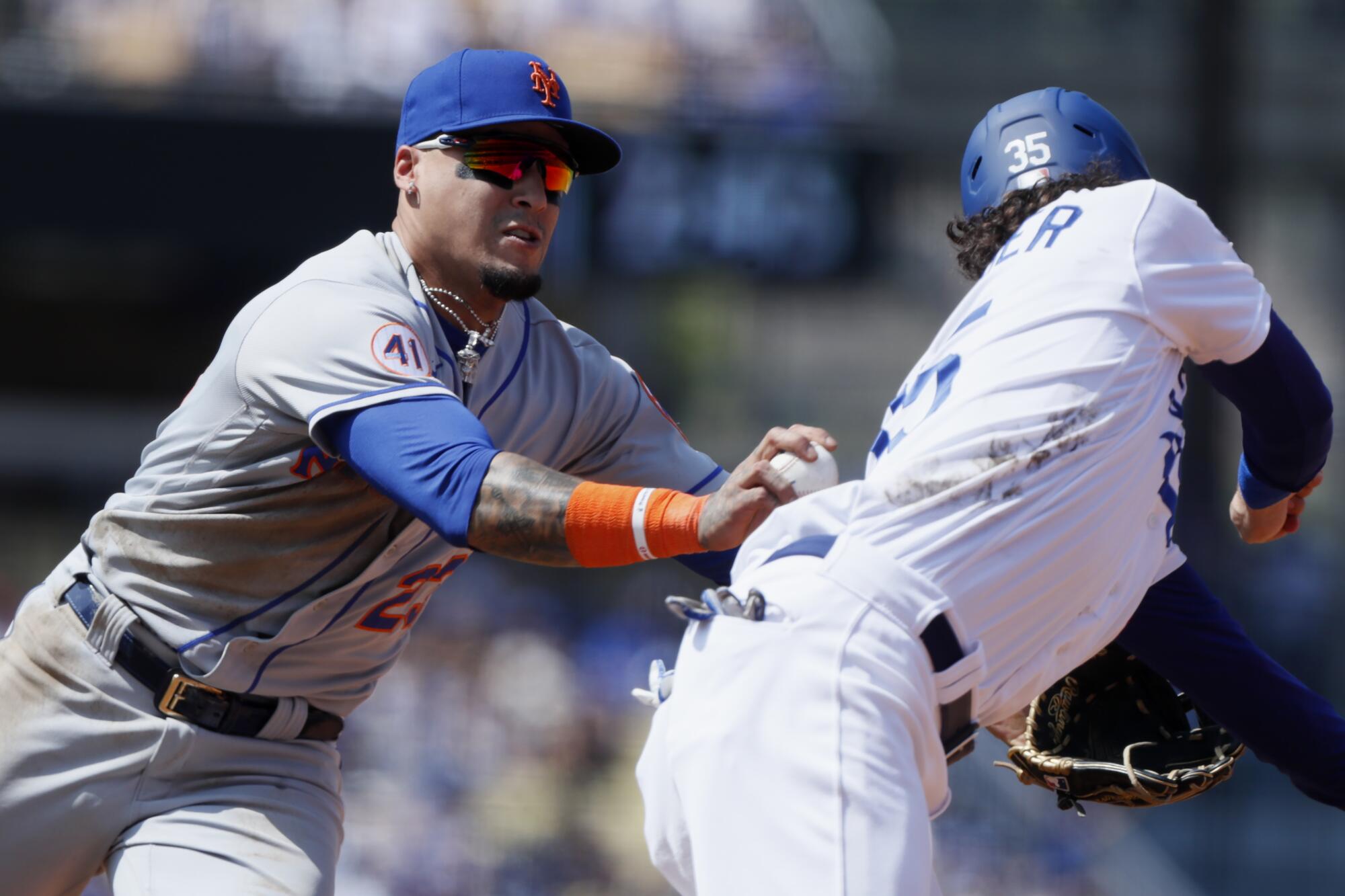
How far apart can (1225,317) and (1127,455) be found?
0.34 meters

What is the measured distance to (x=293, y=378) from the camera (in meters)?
2.80

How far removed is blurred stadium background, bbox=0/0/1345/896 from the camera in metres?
7.50

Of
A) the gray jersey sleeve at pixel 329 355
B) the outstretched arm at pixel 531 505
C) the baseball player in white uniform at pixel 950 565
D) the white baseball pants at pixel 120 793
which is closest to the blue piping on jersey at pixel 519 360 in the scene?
the gray jersey sleeve at pixel 329 355

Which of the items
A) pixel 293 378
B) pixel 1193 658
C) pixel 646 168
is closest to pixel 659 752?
pixel 293 378

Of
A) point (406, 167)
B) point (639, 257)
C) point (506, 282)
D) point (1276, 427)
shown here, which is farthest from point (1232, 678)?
point (639, 257)

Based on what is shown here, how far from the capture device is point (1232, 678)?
3273mm

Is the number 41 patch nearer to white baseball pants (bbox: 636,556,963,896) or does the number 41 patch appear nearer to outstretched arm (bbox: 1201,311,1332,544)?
white baseball pants (bbox: 636,556,963,896)

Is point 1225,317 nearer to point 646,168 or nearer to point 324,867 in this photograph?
point 324,867

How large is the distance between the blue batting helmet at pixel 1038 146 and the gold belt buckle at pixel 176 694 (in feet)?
5.91

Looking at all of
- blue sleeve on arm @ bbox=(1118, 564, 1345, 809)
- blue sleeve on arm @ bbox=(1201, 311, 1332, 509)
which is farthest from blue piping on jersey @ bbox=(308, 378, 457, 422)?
blue sleeve on arm @ bbox=(1118, 564, 1345, 809)

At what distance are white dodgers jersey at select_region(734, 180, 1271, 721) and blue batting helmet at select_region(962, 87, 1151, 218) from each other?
1.10 feet

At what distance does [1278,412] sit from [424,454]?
1.58 metres

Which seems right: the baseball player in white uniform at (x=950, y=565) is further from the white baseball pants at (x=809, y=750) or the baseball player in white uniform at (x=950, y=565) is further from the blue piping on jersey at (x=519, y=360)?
the blue piping on jersey at (x=519, y=360)

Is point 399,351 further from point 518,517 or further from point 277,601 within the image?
point 277,601
